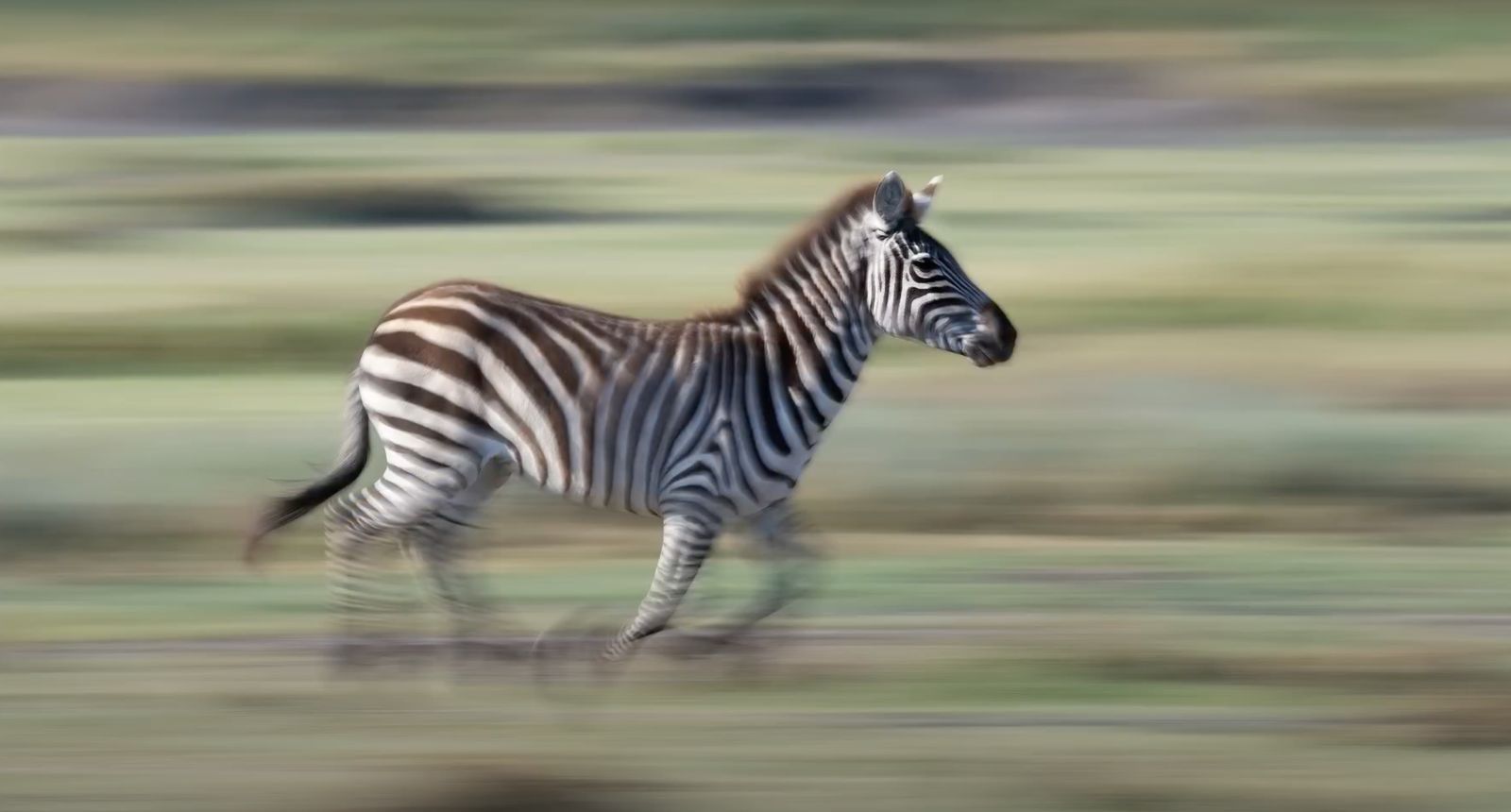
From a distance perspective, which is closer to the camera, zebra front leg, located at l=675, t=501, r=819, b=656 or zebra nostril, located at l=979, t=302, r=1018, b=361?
zebra nostril, located at l=979, t=302, r=1018, b=361

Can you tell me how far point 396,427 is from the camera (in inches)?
288

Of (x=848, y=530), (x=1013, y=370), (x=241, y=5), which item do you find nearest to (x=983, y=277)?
(x=1013, y=370)

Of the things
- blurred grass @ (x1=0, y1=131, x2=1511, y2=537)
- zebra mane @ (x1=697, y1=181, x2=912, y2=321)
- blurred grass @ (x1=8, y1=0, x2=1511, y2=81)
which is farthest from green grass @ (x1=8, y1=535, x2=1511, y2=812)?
blurred grass @ (x1=8, y1=0, x2=1511, y2=81)

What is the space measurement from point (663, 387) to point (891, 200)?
2.66 ft

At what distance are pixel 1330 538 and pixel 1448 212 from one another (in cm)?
1028

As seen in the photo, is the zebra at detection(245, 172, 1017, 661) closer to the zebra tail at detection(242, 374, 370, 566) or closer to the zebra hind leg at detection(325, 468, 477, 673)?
the zebra hind leg at detection(325, 468, 477, 673)

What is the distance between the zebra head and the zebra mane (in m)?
0.08

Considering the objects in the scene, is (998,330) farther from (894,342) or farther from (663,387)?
(894,342)

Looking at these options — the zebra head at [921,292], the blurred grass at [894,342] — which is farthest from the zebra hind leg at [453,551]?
the blurred grass at [894,342]

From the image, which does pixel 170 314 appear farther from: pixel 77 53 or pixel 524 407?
pixel 77 53

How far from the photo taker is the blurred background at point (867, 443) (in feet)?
23.2

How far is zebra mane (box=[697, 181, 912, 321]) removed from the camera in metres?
7.38

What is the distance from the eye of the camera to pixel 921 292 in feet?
23.7

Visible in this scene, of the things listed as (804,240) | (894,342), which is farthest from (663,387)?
(894,342)
